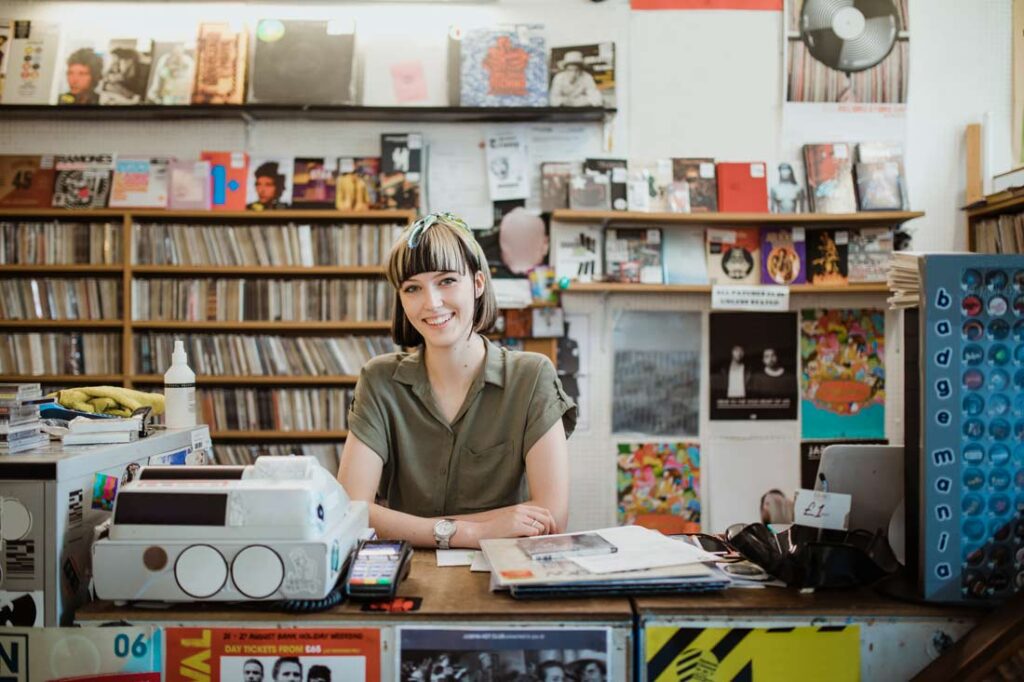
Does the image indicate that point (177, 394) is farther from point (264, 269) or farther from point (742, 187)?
point (742, 187)

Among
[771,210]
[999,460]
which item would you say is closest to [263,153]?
[771,210]

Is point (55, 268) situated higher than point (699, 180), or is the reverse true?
point (699, 180)

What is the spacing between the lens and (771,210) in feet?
11.8

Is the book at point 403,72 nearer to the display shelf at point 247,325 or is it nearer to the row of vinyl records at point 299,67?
the row of vinyl records at point 299,67

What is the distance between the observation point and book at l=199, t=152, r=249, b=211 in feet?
11.5

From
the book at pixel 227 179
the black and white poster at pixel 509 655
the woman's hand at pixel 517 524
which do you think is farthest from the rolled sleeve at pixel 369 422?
the book at pixel 227 179

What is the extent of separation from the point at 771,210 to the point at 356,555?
120 inches

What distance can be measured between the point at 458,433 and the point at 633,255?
2083 millimetres

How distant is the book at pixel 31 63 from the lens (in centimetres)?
354

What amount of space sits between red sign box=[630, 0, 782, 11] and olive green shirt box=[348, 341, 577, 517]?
2.63 m

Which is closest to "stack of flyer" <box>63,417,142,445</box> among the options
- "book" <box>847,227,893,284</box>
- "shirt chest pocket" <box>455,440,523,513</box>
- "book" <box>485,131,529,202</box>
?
"shirt chest pocket" <box>455,440,523,513</box>

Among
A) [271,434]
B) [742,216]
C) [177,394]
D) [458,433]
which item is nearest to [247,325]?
[271,434]

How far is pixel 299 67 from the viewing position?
3.51 metres

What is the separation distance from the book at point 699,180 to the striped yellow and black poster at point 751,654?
2.78m
